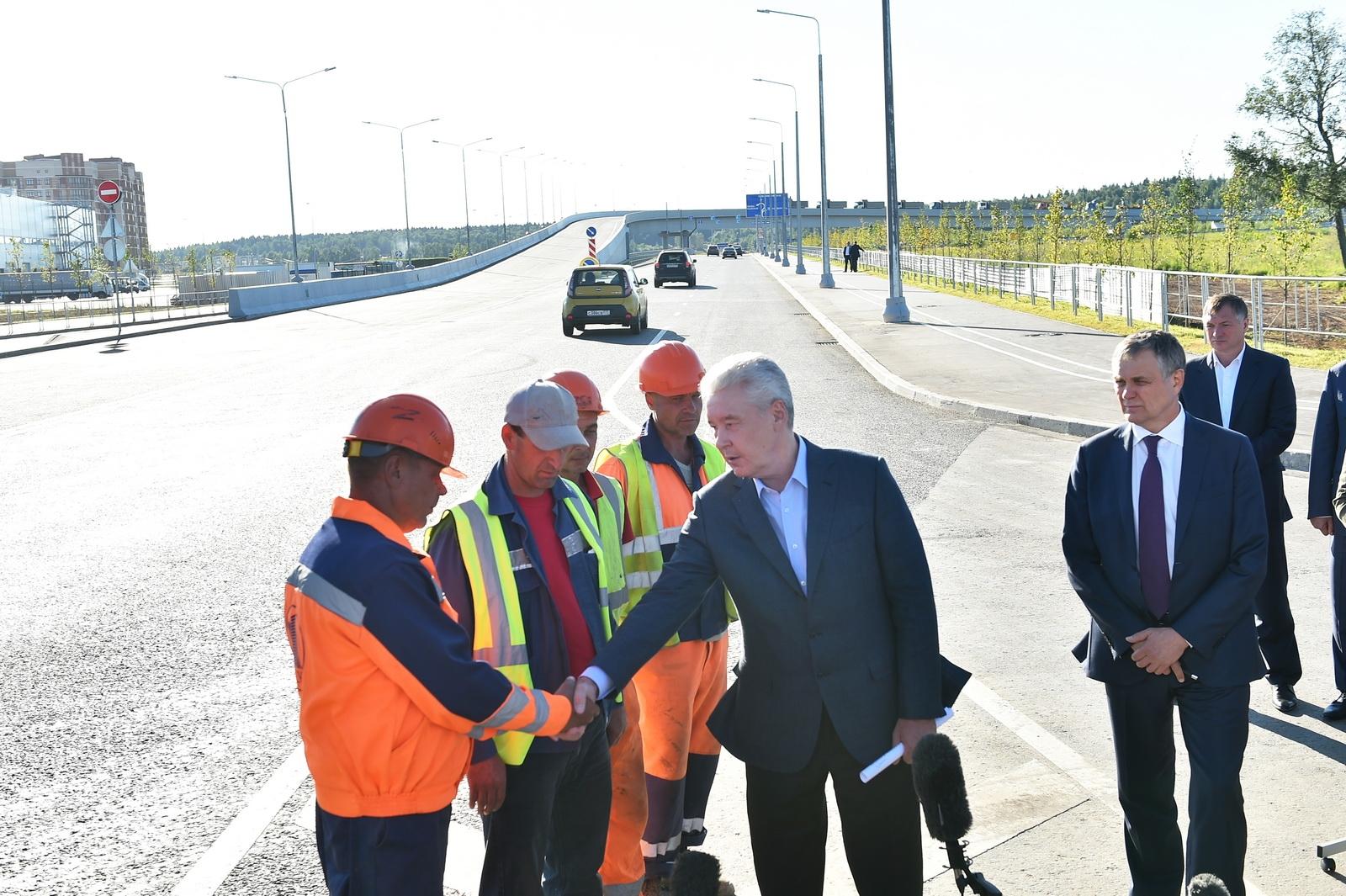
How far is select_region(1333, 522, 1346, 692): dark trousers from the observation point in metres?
5.67

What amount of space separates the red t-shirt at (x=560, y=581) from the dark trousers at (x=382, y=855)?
70 centimetres

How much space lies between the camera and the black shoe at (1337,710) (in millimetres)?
5602

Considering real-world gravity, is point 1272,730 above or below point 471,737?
below

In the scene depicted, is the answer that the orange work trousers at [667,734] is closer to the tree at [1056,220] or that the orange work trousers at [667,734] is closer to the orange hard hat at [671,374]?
the orange hard hat at [671,374]

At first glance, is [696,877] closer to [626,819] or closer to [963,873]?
[963,873]

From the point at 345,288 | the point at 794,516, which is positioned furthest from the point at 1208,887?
the point at 345,288

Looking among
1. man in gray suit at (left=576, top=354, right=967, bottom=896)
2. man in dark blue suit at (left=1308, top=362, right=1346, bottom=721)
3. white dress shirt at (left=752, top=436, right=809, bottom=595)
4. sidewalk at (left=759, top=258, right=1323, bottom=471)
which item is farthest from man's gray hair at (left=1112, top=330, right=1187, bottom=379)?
sidewalk at (left=759, top=258, right=1323, bottom=471)

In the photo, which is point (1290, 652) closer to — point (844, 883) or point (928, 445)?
point (844, 883)


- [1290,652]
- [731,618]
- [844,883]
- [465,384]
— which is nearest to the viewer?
[844,883]

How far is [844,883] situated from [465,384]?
1560 centimetres

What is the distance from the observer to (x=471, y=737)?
310 cm

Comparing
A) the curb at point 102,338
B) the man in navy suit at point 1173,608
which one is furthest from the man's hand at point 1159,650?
the curb at point 102,338

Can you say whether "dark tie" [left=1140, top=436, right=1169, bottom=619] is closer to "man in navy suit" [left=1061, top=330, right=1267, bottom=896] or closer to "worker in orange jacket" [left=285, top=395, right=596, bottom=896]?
"man in navy suit" [left=1061, top=330, right=1267, bottom=896]

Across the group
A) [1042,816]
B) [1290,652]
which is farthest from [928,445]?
[1042,816]
